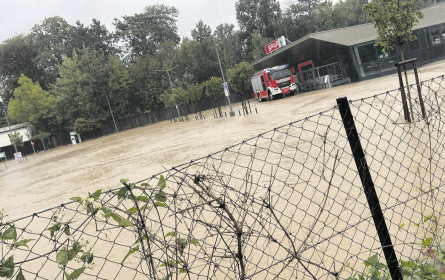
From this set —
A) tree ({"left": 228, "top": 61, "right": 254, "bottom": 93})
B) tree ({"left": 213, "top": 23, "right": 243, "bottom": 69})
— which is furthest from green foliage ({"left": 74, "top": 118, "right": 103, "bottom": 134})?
tree ({"left": 228, "top": 61, "right": 254, "bottom": 93})

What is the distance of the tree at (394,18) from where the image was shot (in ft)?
36.9

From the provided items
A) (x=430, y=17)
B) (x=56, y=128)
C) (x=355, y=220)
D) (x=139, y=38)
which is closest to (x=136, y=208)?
(x=355, y=220)

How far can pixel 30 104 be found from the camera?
192 ft

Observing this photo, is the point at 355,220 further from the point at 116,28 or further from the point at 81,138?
the point at 116,28

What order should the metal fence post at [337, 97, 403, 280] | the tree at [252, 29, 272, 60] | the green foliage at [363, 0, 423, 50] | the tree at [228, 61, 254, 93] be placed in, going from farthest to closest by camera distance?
the tree at [252, 29, 272, 60] → the tree at [228, 61, 254, 93] → the green foliage at [363, 0, 423, 50] → the metal fence post at [337, 97, 403, 280]

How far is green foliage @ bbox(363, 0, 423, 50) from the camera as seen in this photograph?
1124 cm

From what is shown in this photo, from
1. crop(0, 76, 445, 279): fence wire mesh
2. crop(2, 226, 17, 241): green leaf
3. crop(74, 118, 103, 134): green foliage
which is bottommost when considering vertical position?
crop(0, 76, 445, 279): fence wire mesh

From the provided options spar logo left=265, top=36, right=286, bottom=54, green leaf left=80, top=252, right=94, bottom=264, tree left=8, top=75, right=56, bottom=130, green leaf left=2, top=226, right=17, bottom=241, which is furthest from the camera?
tree left=8, top=75, right=56, bottom=130

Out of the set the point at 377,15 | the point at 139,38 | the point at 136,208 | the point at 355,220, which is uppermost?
the point at 139,38

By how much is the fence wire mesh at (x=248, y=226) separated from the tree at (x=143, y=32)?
66.9 metres

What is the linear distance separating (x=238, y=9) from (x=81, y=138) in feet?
133

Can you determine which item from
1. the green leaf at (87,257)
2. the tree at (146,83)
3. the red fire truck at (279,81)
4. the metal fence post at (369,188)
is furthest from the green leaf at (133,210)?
the tree at (146,83)

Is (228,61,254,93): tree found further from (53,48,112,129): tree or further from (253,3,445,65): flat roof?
(53,48,112,129): tree

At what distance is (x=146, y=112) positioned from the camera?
204 ft
